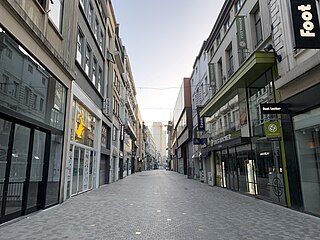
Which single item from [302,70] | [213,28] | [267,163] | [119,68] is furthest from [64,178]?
[119,68]

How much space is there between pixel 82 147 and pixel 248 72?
9.58 m

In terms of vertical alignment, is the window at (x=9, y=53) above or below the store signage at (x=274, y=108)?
above

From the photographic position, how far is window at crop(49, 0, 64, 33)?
9656 millimetres

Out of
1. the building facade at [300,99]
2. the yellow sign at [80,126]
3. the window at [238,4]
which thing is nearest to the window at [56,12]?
the yellow sign at [80,126]

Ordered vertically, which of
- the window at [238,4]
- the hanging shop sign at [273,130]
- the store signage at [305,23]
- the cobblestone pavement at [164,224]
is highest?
the window at [238,4]

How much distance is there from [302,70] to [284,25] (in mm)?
2502

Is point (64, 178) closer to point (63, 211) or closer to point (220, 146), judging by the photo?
point (63, 211)

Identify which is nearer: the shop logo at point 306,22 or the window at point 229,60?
the shop logo at point 306,22

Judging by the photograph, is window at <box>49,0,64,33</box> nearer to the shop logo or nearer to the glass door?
the glass door

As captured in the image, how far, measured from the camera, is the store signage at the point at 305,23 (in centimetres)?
767

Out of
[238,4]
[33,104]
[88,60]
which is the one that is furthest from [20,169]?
[238,4]

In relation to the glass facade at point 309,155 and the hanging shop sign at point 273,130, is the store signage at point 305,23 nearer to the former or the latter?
the glass facade at point 309,155

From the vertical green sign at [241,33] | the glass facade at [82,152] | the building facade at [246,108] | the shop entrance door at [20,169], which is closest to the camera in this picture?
the shop entrance door at [20,169]

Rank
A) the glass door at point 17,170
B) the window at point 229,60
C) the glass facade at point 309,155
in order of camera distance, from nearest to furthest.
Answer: the glass door at point 17,170 < the glass facade at point 309,155 < the window at point 229,60
